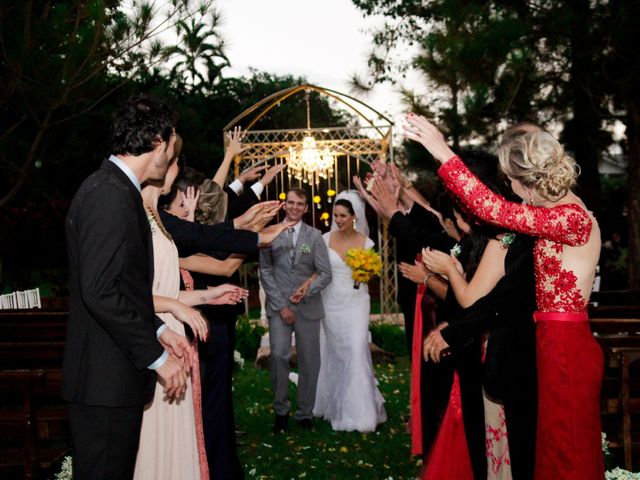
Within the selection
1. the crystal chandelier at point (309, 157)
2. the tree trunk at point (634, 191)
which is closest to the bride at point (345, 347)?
the tree trunk at point (634, 191)

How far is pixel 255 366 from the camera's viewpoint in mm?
10703

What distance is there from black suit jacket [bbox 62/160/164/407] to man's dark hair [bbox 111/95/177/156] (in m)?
0.16

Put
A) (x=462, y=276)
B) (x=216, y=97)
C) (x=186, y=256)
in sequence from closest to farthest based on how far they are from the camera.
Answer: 1. (x=462, y=276)
2. (x=186, y=256)
3. (x=216, y=97)

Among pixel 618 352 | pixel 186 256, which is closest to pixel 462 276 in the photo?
pixel 186 256

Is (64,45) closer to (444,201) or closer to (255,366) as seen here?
(444,201)

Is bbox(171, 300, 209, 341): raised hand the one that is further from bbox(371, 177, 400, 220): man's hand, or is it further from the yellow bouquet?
the yellow bouquet

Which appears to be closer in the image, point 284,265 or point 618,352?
point 618,352

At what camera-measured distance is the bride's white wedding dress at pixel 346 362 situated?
7223 millimetres

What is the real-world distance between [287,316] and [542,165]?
4331 mm

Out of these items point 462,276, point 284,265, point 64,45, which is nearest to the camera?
point 462,276

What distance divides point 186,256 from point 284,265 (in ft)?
10.1

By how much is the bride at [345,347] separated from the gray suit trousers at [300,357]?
35 cm

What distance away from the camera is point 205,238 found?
159 inches

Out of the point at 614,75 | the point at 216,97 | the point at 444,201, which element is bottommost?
the point at 444,201
